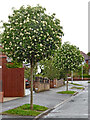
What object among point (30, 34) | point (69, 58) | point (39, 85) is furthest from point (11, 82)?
point (30, 34)

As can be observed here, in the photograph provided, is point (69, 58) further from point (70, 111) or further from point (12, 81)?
point (70, 111)

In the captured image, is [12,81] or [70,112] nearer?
[70,112]

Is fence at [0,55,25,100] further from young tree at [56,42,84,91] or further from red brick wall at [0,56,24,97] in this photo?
young tree at [56,42,84,91]

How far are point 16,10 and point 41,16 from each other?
134cm

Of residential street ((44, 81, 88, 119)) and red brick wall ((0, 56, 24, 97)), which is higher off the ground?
red brick wall ((0, 56, 24, 97))

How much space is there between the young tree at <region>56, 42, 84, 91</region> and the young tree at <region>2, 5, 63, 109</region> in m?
13.2

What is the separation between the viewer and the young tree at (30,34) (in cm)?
1347

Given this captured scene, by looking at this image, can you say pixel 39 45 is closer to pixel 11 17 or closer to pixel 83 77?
pixel 11 17

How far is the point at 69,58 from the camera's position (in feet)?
90.3

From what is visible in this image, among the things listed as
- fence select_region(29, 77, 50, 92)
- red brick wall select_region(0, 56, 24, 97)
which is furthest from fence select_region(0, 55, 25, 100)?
fence select_region(29, 77, 50, 92)

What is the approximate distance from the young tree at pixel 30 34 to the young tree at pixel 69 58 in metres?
13.2

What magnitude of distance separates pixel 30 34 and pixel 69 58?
14496 millimetres

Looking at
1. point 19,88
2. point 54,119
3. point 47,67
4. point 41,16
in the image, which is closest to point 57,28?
point 41,16

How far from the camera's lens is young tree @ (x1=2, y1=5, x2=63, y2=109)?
1347 centimetres
